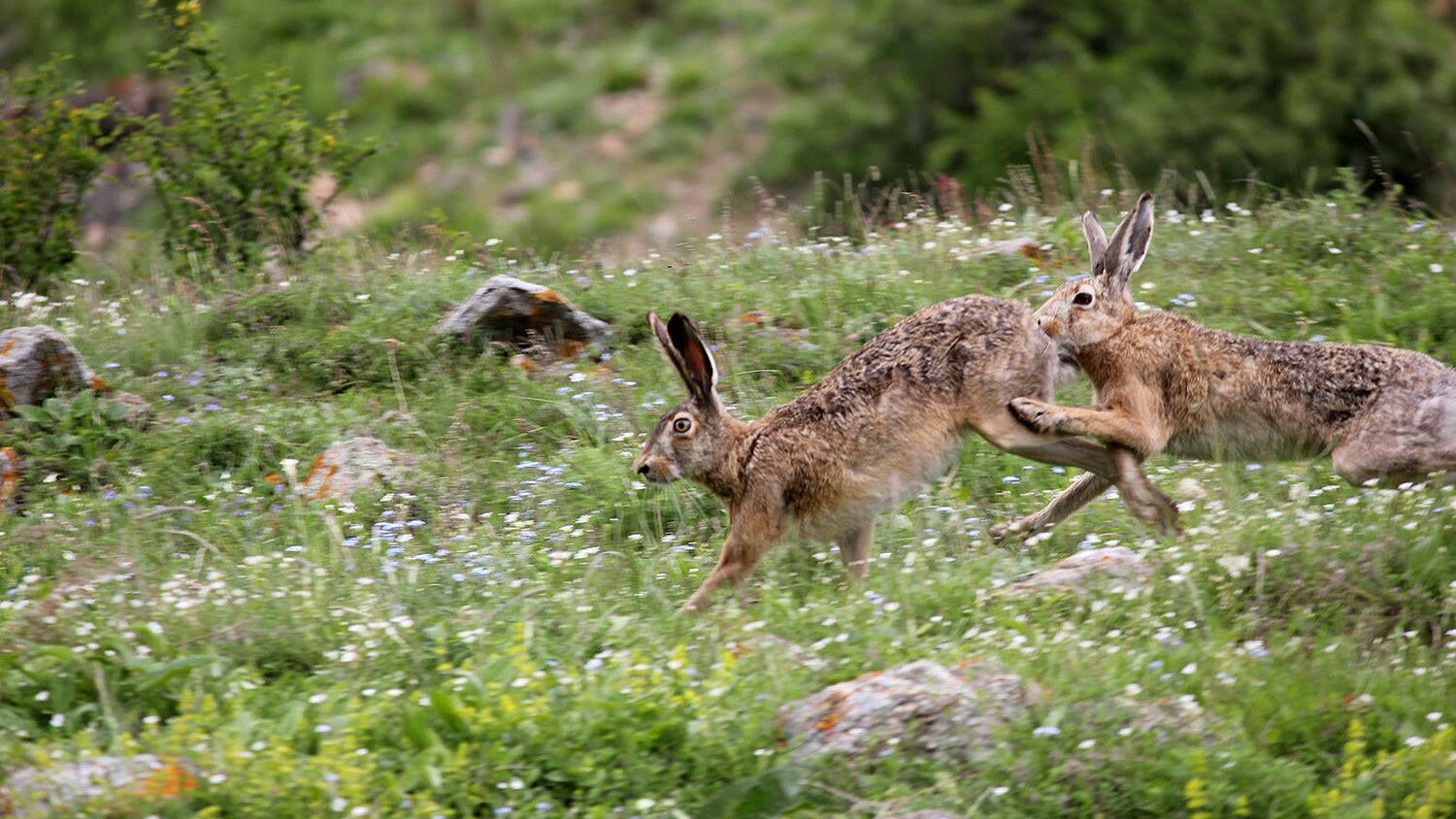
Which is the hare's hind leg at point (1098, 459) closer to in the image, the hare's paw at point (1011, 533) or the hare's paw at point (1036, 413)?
the hare's paw at point (1036, 413)

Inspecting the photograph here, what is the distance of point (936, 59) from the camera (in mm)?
19703

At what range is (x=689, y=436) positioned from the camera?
7367 millimetres

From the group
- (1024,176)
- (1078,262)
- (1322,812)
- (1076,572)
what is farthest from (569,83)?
(1322,812)

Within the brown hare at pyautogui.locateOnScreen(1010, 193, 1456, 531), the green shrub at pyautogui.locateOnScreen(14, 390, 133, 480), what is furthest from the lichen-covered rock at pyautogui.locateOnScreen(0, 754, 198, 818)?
the brown hare at pyautogui.locateOnScreen(1010, 193, 1456, 531)

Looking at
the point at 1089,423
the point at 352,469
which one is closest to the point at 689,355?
the point at 1089,423

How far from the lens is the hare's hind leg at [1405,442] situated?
22.2ft

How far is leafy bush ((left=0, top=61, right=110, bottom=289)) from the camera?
1058 cm

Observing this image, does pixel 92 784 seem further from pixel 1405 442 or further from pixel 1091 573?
pixel 1405 442

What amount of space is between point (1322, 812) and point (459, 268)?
21.6ft

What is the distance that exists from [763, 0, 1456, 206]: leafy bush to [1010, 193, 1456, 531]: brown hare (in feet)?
26.0

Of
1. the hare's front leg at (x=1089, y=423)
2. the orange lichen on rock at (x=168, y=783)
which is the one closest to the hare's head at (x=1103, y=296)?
the hare's front leg at (x=1089, y=423)

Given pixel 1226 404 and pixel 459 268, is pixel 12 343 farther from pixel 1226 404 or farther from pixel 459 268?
pixel 1226 404

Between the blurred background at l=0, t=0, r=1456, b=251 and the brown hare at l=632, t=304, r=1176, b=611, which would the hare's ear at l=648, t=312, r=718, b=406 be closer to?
the brown hare at l=632, t=304, r=1176, b=611

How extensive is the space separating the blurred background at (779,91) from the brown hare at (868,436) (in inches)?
189
